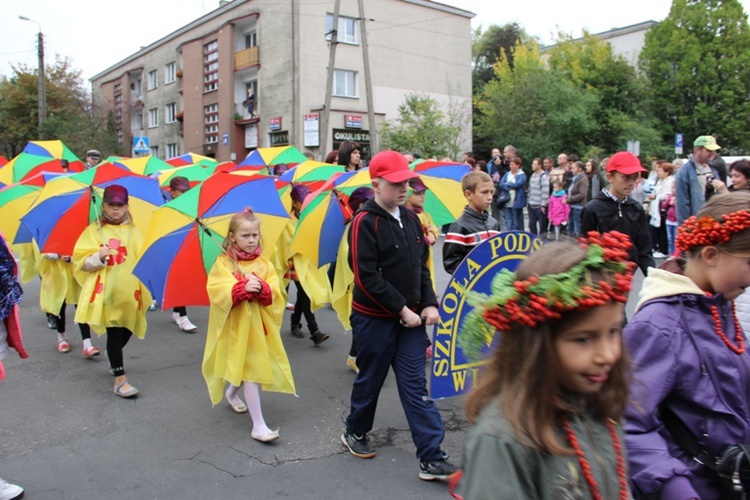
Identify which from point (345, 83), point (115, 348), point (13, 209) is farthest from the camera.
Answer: point (345, 83)

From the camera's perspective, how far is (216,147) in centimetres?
3878

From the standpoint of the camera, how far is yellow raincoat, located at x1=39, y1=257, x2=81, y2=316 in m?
7.09

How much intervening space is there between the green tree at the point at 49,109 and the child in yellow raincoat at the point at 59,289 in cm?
3264

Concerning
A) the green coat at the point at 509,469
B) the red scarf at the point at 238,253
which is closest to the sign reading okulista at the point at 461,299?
the red scarf at the point at 238,253

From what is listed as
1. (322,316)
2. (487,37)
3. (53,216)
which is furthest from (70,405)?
(487,37)

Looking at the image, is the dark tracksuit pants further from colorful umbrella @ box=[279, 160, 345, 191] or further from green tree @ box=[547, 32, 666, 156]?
green tree @ box=[547, 32, 666, 156]

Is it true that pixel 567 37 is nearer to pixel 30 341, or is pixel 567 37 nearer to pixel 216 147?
pixel 216 147

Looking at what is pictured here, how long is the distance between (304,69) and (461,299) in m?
29.2

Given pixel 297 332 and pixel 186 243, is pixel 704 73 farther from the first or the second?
pixel 186 243

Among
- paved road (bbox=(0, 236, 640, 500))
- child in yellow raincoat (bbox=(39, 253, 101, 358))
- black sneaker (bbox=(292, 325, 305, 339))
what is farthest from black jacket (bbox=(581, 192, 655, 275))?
child in yellow raincoat (bbox=(39, 253, 101, 358))

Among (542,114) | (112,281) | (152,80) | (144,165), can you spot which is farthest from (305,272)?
(152,80)

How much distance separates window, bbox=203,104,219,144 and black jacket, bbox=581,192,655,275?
35939 mm

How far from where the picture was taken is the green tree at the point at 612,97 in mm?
33969

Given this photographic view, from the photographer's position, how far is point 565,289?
5.00ft
